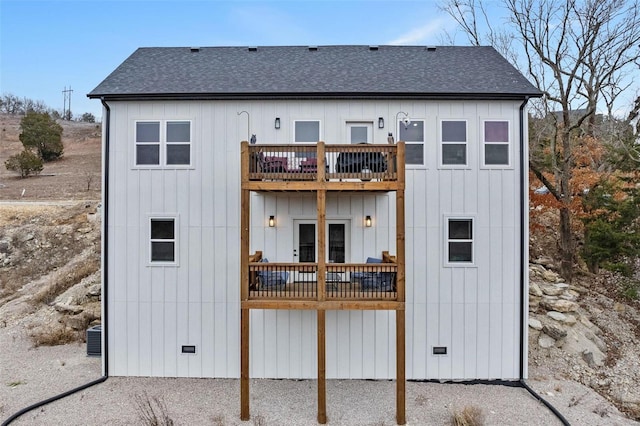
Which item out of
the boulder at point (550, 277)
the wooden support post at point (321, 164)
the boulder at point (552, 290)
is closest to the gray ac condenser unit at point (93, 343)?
the wooden support post at point (321, 164)

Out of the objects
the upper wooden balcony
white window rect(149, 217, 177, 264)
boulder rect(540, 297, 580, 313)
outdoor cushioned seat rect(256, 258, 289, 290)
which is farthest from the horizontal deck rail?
boulder rect(540, 297, 580, 313)

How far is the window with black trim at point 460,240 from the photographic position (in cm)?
781

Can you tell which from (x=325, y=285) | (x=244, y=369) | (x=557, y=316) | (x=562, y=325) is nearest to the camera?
(x=244, y=369)

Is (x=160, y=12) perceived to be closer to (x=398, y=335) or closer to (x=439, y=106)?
(x=439, y=106)

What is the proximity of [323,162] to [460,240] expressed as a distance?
150 inches

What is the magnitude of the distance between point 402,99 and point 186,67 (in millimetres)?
5647

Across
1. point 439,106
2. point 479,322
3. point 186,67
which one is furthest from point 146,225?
point 479,322

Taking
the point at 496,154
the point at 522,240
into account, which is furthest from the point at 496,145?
the point at 522,240

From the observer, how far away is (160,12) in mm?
15336

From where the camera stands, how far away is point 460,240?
7.81 meters

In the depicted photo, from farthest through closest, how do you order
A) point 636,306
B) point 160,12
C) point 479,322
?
point 160,12 → point 636,306 → point 479,322

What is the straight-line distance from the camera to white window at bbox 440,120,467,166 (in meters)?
7.83

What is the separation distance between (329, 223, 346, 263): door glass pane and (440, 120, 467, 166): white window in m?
2.78

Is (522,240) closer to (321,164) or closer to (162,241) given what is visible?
(321,164)
